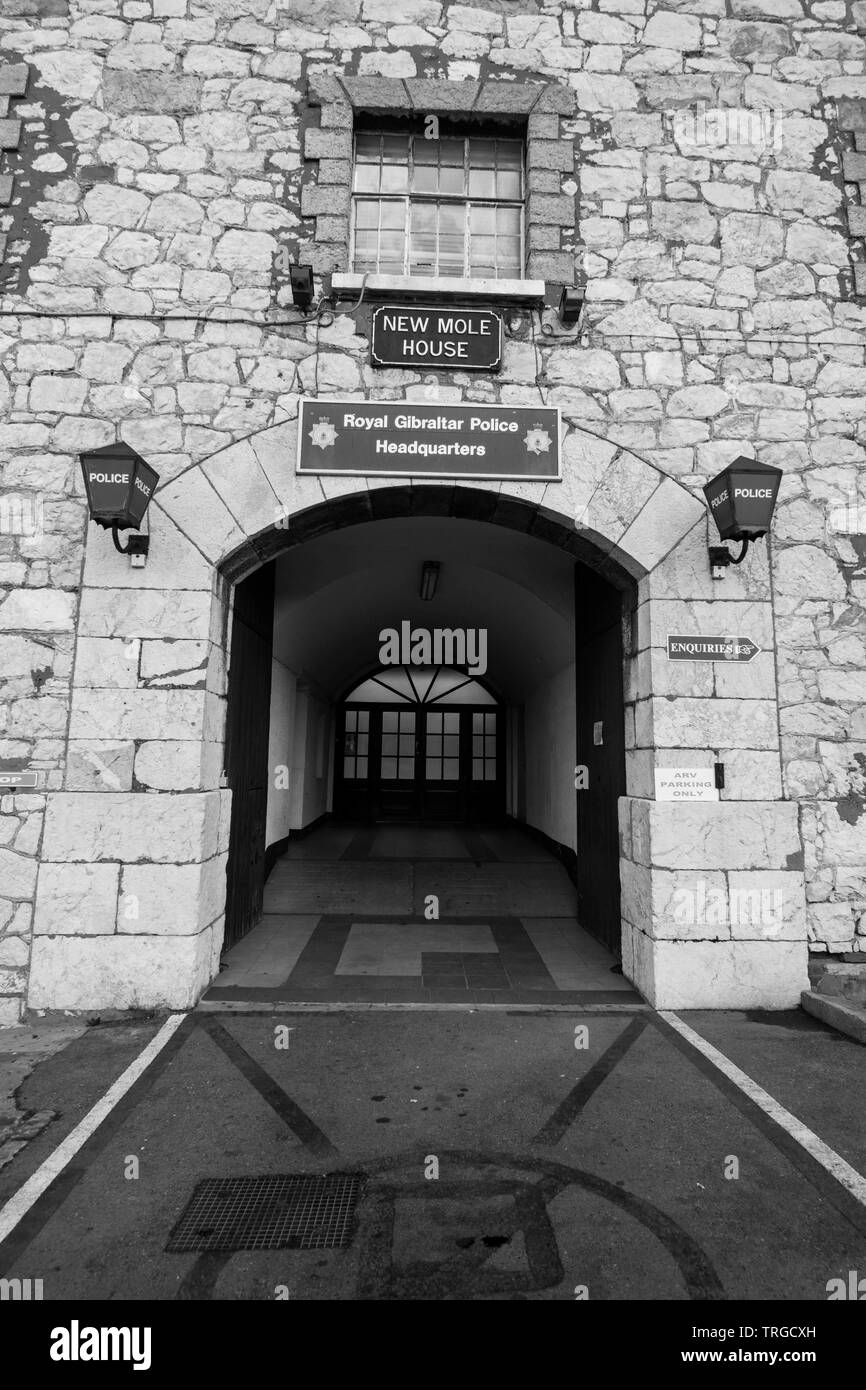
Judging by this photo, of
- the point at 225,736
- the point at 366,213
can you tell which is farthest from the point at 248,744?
the point at 366,213

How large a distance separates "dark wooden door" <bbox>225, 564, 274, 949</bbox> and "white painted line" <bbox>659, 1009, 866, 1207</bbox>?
10.8 feet

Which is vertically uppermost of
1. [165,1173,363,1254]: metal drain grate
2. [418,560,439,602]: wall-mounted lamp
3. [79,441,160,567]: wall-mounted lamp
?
[418,560,439,602]: wall-mounted lamp

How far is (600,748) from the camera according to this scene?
562 cm

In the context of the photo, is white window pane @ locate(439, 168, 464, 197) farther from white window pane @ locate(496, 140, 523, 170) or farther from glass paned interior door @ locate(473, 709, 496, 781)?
glass paned interior door @ locate(473, 709, 496, 781)

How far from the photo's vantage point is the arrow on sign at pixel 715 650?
458 centimetres

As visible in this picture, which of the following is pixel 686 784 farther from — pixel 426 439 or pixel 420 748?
pixel 420 748

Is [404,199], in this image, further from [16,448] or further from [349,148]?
[16,448]

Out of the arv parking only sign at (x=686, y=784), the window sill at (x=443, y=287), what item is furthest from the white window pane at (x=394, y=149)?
the arv parking only sign at (x=686, y=784)

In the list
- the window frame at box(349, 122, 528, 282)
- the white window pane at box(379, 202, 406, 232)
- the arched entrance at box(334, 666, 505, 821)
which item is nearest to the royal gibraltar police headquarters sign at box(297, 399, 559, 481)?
the window frame at box(349, 122, 528, 282)

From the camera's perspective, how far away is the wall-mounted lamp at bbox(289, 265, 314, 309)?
4.46 metres

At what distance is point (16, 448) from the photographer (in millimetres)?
4543

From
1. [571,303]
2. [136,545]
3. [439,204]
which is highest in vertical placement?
[439,204]

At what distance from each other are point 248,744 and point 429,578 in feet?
11.5

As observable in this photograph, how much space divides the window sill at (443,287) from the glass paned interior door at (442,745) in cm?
1108
